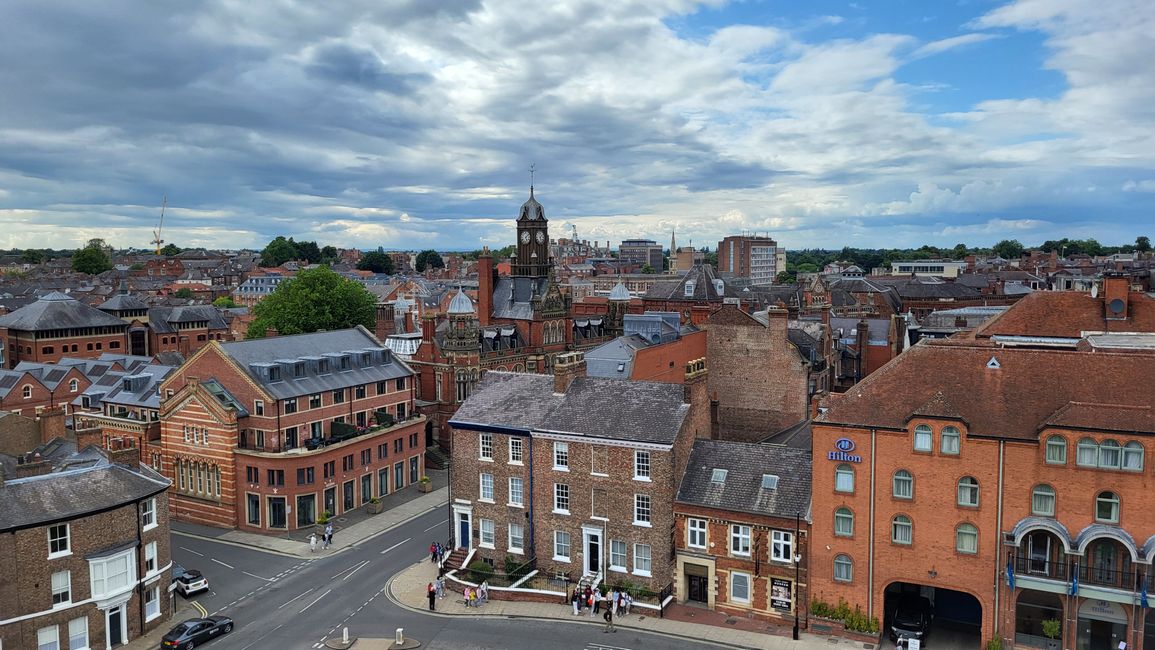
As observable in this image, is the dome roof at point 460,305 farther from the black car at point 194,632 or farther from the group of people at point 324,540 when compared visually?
the black car at point 194,632

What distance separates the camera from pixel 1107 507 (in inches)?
1233

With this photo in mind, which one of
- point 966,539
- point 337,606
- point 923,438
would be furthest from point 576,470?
point 966,539

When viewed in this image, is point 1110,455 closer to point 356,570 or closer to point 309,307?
point 356,570

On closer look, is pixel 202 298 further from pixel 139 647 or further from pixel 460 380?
pixel 139 647

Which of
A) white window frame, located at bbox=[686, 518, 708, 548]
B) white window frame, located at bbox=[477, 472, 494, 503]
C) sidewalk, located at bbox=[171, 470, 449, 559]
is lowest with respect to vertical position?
sidewalk, located at bbox=[171, 470, 449, 559]

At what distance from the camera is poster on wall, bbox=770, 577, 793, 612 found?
3706 cm

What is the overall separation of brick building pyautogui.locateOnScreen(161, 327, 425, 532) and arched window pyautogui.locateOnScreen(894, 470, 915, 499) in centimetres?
3597

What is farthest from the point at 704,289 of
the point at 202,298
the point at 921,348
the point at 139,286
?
the point at 139,286

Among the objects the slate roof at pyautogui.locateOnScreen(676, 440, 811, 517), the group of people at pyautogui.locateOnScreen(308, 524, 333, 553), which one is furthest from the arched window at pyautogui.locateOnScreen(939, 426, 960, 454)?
the group of people at pyautogui.locateOnScreen(308, 524, 333, 553)

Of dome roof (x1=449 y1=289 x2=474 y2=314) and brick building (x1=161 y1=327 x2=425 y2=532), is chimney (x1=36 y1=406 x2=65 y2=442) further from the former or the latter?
dome roof (x1=449 y1=289 x2=474 y2=314)

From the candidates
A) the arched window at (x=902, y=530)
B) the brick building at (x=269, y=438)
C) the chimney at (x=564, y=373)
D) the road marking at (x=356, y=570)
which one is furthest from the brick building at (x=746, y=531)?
the brick building at (x=269, y=438)

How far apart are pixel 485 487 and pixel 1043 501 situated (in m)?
27.0

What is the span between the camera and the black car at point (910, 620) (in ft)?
112

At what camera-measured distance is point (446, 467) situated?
225ft
